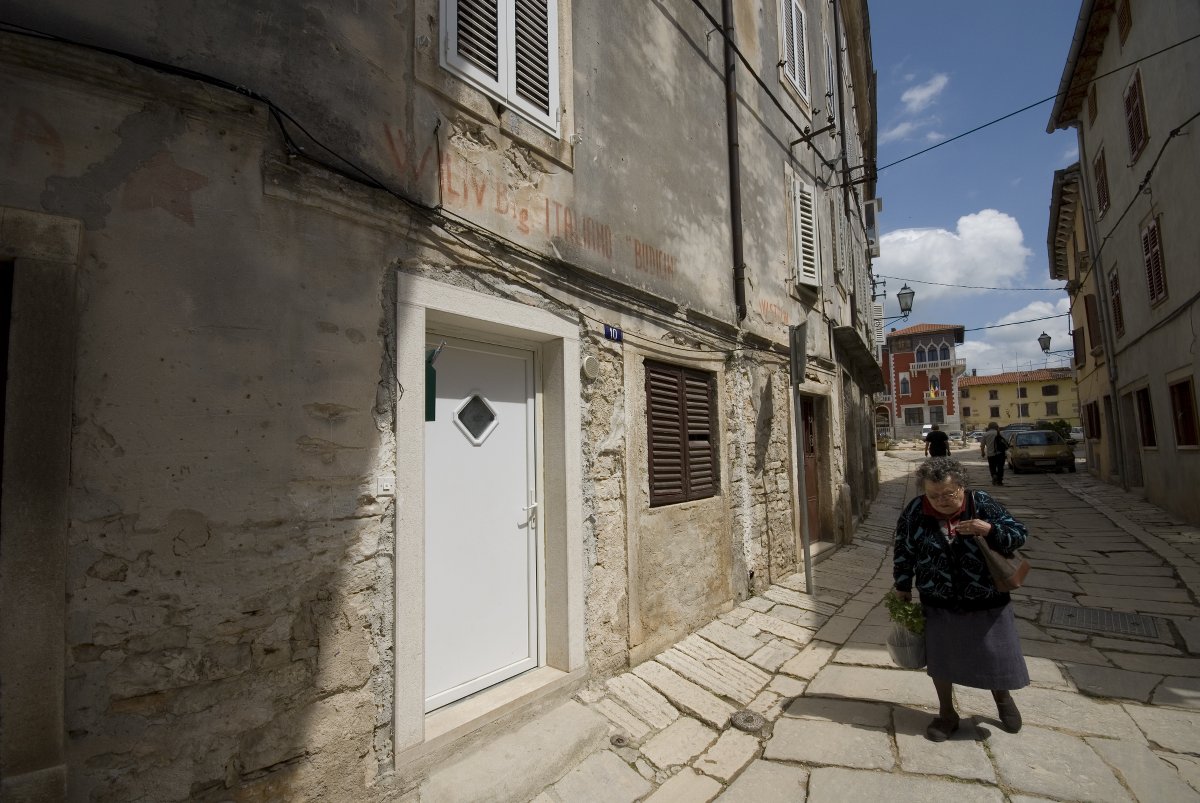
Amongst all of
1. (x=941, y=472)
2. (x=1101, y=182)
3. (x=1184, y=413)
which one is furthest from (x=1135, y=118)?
(x=941, y=472)

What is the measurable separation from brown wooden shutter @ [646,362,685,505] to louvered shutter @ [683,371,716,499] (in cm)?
16

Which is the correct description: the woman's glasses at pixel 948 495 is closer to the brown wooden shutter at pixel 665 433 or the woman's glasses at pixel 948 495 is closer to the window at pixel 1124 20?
the brown wooden shutter at pixel 665 433

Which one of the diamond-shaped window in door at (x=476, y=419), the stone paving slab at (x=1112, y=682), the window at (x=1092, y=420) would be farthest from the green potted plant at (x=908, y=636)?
the window at (x=1092, y=420)

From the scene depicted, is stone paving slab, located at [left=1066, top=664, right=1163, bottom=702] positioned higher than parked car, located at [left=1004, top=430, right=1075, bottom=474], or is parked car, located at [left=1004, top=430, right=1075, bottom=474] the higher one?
parked car, located at [left=1004, top=430, right=1075, bottom=474]

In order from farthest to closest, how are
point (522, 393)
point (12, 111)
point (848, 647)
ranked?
point (848, 647)
point (522, 393)
point (12, 111)

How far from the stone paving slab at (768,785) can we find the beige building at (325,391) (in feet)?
3.59

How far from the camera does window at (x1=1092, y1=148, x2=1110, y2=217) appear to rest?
514 inches

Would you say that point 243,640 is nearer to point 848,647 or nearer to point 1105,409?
point 848,647

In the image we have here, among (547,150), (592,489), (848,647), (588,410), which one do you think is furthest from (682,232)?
(848,647)

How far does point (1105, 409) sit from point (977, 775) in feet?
54.5

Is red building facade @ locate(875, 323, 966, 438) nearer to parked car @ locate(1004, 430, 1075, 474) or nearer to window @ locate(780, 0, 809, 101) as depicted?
parked car @ locate(1004, 430, 1075, 474)

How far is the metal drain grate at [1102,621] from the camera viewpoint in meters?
5.00

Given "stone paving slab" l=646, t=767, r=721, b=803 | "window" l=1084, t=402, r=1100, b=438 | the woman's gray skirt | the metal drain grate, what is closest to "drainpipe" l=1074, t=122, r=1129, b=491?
"window" l=1084, t=402, r=1100, b=438

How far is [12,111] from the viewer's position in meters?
2.02
